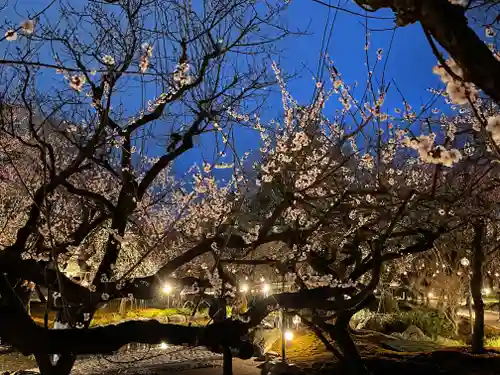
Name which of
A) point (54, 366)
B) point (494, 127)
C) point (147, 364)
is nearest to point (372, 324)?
point (147, 364)

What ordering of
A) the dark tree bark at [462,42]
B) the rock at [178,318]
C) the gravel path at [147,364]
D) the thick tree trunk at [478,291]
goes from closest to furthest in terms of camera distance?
the dark tree bark at [462,42] < the gravel path at [147,364] < the thick tree trunk at [478,291] < the rock at [178,318]

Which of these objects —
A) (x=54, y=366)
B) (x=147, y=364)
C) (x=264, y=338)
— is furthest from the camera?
(x=264, y=338)

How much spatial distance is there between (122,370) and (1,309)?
25.9 ft

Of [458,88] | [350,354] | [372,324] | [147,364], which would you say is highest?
[458,88]

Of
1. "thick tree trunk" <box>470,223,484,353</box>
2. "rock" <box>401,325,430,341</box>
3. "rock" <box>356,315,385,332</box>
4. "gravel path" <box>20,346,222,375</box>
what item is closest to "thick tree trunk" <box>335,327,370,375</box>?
"gravel path" <box>20,346,222,375</box>

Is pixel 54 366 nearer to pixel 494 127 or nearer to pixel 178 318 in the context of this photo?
pixel 494 127

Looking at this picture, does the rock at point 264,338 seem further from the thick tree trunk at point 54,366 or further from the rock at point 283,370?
the thick tree trunk at point 54,366

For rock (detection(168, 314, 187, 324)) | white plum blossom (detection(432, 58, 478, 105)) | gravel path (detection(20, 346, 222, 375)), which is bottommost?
gravel path (detection(20, 346, 222, 375))

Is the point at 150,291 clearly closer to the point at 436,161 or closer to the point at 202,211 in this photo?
the point at 436,161

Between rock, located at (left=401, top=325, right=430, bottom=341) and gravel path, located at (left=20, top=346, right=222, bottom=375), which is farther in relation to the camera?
rock, located at (left=401, top=325, right=430, bottom=341)

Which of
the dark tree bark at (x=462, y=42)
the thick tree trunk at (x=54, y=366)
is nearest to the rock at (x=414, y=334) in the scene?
the thick tree trunk at (x=54, y=366)

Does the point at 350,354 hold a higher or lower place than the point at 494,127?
lower

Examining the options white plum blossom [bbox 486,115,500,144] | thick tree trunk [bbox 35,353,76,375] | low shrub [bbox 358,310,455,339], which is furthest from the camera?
low shrub [bbox 358,310,455,339]

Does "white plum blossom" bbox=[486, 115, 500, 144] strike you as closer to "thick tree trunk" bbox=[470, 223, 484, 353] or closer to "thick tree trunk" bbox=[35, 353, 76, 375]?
"thick tree trunk" bbox=[35, 353, 76, 375]
